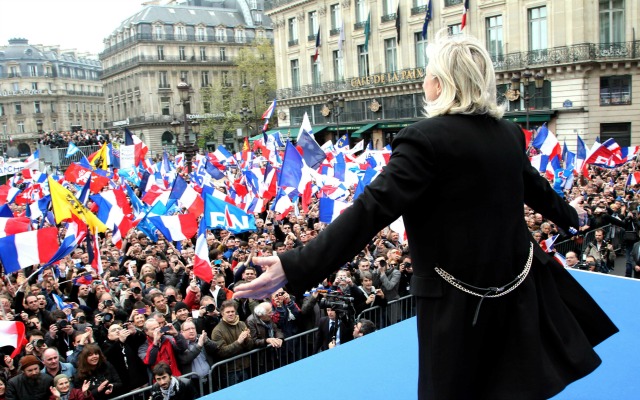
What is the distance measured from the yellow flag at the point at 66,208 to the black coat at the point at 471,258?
10.5 metres

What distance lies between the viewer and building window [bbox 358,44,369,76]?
42.9m

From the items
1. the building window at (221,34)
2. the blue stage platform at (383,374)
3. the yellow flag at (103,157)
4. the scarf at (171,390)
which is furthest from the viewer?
the building window at (221,34)

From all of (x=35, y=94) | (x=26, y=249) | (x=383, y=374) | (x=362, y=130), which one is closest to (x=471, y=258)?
(x=383, y=374)

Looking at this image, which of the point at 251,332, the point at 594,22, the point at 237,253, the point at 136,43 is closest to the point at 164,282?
the point at 237,253

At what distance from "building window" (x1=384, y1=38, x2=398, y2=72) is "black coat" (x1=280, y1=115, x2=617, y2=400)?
40037 mm

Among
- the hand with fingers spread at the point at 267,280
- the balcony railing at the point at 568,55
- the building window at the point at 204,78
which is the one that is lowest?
the hand with fingers spread at the point at 267,280

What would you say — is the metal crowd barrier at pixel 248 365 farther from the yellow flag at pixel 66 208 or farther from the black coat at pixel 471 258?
the yellow flag at pixel 66 208

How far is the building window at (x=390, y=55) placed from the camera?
1609 inches

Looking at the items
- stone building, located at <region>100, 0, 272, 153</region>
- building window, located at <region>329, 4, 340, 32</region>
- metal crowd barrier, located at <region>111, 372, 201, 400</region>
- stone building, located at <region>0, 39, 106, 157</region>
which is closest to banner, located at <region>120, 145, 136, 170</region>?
metal crowd barrier, located at <region>111, 372, 201, 400</region>

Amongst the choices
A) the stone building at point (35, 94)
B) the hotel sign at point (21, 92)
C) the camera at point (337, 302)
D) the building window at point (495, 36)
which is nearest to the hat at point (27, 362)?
the camera at point (337, 302)

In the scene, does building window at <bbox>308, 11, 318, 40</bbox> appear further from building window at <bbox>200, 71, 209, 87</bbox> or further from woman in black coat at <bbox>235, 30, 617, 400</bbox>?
woman in black coat at <bbox>235, 30, 617, 400</bbox>

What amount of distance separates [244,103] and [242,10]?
76.5 ft

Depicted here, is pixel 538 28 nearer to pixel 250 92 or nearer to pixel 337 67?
pixel 337 67

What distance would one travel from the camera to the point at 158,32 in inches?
2854
